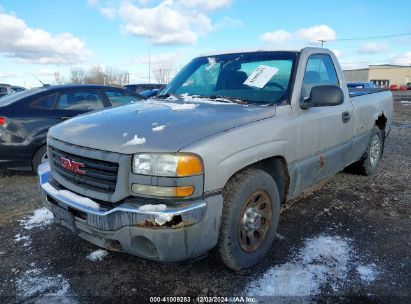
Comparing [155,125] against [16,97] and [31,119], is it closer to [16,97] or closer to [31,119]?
[31,119]

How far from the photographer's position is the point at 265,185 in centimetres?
298

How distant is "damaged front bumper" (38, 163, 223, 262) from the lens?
7.76ft

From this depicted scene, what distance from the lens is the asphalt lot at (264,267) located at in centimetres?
274

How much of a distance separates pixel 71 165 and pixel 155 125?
733 millimetres

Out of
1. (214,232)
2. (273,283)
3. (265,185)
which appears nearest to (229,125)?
(265,185)

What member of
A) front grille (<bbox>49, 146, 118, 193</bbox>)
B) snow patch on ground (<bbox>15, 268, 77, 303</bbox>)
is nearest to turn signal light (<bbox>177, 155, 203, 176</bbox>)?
front grille (<bbox>49, 146, 118, 193</bbox>)

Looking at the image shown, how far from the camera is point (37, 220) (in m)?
4.19

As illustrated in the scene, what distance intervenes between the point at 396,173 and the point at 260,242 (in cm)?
406

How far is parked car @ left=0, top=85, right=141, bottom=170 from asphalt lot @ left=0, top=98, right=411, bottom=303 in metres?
1.45

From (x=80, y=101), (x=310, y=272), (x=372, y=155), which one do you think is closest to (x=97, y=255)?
(x=310, y=272)

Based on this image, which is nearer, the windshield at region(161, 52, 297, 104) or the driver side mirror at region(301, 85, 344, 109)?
the driver side mirror at region(301, 85, 344, 109)

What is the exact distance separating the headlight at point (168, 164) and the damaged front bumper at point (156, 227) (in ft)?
0.70

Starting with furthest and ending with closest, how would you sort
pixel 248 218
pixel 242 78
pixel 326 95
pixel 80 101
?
1. pixel 80 101
2. pixel 242 78
3. pixel 326 95
4. pixel 248 218

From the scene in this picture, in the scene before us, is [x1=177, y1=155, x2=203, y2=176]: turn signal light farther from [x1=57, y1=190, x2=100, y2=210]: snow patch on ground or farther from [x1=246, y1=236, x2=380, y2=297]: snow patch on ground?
[x1=246, y1=236, x2=380, y2=297]: snow patch on ground
